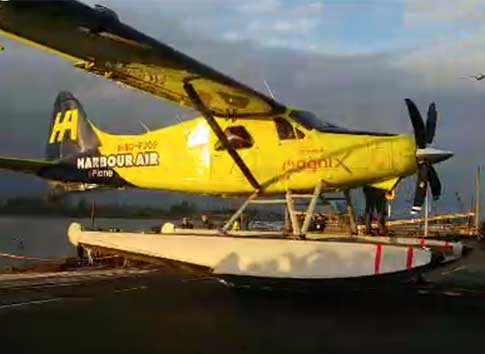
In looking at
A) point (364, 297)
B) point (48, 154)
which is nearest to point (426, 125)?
point (364, 297)

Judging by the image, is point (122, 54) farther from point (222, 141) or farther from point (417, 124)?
point (417, 124)

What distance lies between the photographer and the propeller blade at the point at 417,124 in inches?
463

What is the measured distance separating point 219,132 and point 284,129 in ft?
4.27

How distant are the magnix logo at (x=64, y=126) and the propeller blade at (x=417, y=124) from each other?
863cm

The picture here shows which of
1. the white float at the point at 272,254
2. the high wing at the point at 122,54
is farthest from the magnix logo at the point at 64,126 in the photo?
the white float at the point at 272,254

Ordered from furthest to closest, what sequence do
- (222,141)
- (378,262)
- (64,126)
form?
1. (64,126)
2. (222,141)
3. (378,262)

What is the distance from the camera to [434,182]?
12.4 m

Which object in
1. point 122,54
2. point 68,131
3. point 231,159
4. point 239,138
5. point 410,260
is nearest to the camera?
point 410,260

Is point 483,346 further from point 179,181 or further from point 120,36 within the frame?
point 179,181

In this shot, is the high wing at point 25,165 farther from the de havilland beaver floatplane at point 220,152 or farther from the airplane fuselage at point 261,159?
the airplane fuselage at point 261,159

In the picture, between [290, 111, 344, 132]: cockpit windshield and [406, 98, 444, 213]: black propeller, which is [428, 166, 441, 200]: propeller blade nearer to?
[406, 98, 444, 213]: black propeller

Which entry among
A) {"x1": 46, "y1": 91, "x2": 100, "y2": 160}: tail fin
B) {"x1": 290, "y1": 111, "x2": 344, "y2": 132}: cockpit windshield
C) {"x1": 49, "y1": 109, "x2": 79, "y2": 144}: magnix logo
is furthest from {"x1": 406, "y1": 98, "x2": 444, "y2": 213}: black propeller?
{"x1": 49, "y1": 109, "x2": 79, "y2": 144}: magnix logo

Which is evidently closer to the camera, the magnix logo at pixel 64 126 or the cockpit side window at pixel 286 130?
the cockpit side window at pixel 286 130

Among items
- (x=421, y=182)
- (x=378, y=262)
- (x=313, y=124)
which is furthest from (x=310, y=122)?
(x=378, y=262)
